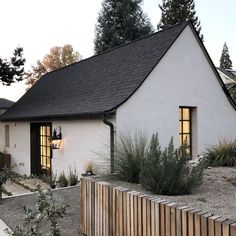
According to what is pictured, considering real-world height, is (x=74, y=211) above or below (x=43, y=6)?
below

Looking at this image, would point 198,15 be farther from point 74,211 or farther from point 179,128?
point 74,211

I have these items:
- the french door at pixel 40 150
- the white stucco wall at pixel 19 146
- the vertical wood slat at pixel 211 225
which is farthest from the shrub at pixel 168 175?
the white stucco wall at pixel 19 146

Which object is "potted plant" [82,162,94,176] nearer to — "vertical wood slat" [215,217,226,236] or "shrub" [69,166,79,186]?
"shrub" [69,166,79,186]

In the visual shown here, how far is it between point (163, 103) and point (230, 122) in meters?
3.44

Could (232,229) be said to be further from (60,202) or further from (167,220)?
(60,202)

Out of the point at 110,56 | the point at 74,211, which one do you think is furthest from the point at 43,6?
the point at 74,211

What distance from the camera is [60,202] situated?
6824 millimetres

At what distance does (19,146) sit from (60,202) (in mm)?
8765

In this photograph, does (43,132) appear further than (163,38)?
Yes

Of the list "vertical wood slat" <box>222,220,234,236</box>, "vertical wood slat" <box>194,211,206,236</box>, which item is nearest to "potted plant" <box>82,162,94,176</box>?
"vertical wood slat" <box>194,211,206,236</box>

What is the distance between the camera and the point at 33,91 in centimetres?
1720

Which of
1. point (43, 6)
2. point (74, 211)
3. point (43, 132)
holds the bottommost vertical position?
point (74, 211)

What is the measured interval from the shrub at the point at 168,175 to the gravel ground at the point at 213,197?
18cm

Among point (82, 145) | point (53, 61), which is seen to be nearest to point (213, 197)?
point (82, 145)
